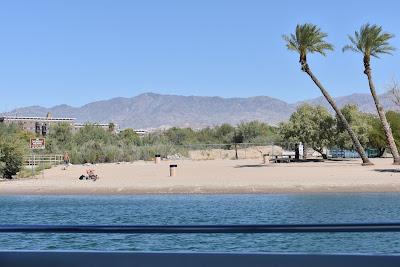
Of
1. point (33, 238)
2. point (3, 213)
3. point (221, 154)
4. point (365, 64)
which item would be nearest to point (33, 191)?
point (3, 213)

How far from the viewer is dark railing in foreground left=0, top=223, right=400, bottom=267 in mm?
3889

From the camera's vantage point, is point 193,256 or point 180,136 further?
point 180,136

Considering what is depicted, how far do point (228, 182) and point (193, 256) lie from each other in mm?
35250

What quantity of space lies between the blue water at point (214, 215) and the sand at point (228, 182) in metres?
2.51

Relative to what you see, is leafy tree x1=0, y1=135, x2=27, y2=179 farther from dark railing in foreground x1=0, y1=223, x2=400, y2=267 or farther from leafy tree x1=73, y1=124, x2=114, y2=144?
dark railing in foreground x1=0, y1=223, x2=400, y2=267

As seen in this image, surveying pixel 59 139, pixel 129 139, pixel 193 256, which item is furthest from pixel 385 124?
pixel 129 139

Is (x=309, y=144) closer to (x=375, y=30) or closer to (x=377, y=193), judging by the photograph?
(x=375, y=30)

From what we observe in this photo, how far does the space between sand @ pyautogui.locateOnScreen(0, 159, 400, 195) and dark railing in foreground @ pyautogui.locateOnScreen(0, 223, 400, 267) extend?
105 feet

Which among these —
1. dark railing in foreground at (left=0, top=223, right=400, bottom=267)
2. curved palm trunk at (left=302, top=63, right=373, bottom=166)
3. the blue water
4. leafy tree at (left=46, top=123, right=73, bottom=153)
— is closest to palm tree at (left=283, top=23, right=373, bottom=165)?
curved palm trunk at (left=302, top=63, right=373, bottom=166)

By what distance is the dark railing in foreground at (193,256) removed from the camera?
3.89m

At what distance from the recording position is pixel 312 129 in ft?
190

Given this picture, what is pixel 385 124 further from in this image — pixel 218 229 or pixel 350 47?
pixel 218 229

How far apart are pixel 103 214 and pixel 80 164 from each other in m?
39.9

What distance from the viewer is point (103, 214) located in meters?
26.0
